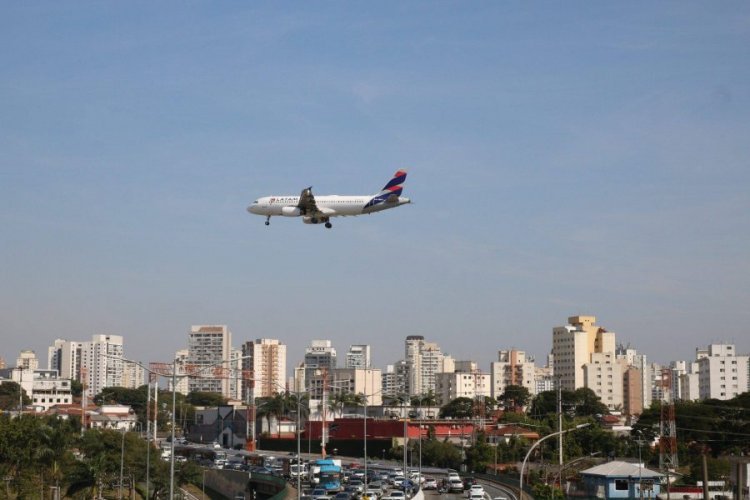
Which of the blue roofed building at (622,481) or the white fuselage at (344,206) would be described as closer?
the blue roofed building at (622,481)

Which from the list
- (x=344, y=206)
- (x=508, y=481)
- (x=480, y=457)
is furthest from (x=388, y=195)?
(x=480, y=457)

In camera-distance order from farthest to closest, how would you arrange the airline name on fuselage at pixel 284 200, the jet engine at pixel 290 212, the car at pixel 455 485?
1. the airline name on fuselage at pixel 284 200
2. the jet engine at pixel 290 212
3. the car at pixel 455 485

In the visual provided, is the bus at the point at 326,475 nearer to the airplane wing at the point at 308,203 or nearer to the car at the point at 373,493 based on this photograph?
the car at the point at 373,493

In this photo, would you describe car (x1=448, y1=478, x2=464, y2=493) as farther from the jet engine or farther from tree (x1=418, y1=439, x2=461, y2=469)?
tree (x1=418, y1=439, x2=461, y2=469)

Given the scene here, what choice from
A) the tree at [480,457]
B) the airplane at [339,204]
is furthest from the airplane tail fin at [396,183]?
the tree at [480,457]

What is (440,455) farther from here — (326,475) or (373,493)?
(373,493)

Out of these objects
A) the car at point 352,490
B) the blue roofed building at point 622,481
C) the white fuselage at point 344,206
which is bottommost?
Result: the car at point 352,490

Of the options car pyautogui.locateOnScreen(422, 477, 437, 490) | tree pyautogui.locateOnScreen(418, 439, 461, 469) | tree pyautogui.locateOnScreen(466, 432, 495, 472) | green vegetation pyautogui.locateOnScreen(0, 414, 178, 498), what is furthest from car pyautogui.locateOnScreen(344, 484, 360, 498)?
tree pyautogui.locateOnScreen(418, 439, 461, 469)
